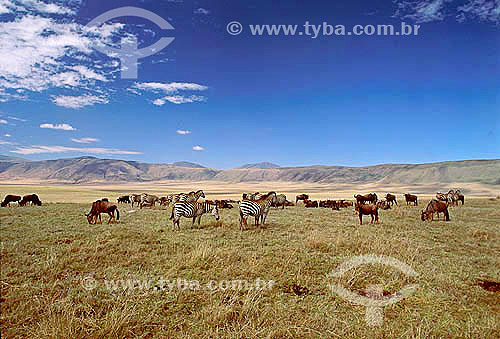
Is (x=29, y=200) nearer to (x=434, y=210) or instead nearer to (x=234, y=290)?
(x=234, y=290)

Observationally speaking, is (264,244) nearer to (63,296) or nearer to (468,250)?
(63,296)

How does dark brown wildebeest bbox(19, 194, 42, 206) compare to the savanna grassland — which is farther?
dark brown wildebeest bbox(19, 194, 42, 206)

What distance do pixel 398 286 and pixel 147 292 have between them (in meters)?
6.75

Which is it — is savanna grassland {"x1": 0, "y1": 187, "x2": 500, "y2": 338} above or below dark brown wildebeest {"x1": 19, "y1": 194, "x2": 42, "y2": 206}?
below

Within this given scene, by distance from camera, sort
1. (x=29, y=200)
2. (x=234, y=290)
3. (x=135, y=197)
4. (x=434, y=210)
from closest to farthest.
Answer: (x=234, y=290) → (x=434, y=210) → (x=29, y=200) → (x=135, y=197)

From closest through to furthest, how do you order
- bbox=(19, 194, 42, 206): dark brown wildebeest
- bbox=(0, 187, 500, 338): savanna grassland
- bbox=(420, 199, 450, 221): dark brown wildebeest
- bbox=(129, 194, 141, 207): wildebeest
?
bbox=(0, 187, 500, 338): savanna grassland
bbox=(420, 199, 450, 221): dark brown wildebeest
bbox=(19, 194, 42, 206): dark brown wildebeest
bbox=(129, 194, 141, 207): wildebeest

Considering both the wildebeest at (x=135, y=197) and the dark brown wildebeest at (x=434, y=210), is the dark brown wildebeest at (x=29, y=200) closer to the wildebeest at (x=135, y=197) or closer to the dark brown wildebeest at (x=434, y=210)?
the wildebeest at (x=135, y=197)

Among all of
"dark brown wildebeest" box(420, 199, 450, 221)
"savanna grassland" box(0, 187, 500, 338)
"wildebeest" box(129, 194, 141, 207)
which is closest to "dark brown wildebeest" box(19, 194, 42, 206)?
"wildebeest" box(129, 194, 141, 207)

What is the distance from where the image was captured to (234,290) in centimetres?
680

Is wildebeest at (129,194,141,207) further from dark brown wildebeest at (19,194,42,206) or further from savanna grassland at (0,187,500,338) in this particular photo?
savanna grassland at (0,187,500,338)

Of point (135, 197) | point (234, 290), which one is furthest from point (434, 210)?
point (135, 197)

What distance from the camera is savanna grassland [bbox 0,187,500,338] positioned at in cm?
518

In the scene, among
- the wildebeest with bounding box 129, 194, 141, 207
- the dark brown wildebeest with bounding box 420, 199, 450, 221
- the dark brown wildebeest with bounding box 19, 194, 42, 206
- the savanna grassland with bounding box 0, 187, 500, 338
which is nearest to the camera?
the savanna grassland with bounding box 0, 187, 500, 338

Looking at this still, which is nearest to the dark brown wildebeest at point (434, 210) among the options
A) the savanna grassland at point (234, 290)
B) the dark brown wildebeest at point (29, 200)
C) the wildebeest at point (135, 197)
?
the savanna grassland at point (234, 290)
